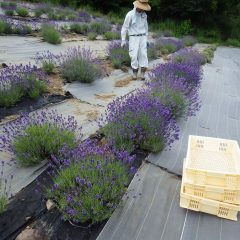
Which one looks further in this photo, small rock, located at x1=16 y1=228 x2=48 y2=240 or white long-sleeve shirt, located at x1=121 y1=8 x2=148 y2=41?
white long-sleeve shirt, located at x1=121 y1=8 x2=148 y2=41

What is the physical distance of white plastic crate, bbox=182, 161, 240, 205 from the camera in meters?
2.69

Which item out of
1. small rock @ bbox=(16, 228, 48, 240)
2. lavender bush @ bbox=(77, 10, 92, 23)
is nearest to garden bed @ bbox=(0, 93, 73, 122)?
small rock @ bbox=(16, 228, 48, 240)

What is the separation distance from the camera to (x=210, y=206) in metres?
2.68

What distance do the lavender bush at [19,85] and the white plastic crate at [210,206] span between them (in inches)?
101

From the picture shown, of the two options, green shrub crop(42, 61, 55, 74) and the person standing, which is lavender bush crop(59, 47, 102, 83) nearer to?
green shrub crop(42, 61, 55, 74)

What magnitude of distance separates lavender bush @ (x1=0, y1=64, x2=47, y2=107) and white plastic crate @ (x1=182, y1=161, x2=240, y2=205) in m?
2.53

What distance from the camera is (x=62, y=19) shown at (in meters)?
14.0

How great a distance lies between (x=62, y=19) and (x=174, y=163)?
38.8ft

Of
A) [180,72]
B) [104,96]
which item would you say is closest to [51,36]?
[104,96]

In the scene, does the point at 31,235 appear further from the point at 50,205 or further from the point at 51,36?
the point at 51,36

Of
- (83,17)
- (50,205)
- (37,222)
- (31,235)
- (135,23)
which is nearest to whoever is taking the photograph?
(31,235)

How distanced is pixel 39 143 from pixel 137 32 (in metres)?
4.20

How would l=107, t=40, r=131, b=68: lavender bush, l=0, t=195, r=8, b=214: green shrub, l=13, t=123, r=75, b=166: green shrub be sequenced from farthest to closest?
l=107, t=40, r=131, b=68: lavender bush
l=13, t=123, r=75, b=166: green shrub
l=0, t=195, r=8, b=214: green shrub

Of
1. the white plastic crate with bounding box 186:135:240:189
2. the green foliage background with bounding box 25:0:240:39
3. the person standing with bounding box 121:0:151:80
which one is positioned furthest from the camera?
the green foliage background with bounding box 25:0:240:39
